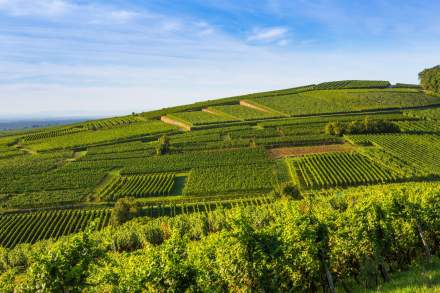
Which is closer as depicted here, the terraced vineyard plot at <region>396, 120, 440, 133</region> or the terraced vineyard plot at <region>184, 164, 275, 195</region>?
the terraced vineyard plot at <region>184, 164, 275, 195</region>

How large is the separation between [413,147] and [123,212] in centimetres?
8128

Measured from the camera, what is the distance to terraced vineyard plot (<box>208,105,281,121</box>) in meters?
140

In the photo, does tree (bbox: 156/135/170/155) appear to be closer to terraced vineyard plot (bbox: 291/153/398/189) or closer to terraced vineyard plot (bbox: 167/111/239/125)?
terraced vineyard plot (bbox: 167/111/239/125)

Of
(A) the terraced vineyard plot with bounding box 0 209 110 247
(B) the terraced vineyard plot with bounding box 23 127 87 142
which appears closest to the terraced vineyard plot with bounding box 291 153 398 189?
(A) the terraced vineyard plot with bounding box 0 209 110 247

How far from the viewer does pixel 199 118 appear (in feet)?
466

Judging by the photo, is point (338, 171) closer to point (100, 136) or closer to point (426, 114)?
point (426, 114)

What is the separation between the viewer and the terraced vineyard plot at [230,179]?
239ft

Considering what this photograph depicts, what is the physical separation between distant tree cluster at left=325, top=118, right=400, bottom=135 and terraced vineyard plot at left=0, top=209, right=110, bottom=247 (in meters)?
76.9

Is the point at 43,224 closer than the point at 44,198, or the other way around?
the point at 43,224

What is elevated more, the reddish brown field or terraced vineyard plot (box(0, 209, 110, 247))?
the reddish brown field

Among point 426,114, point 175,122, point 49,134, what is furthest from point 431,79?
point 49,134

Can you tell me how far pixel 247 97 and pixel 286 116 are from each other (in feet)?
149

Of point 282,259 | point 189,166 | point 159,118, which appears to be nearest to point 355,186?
point 189,166

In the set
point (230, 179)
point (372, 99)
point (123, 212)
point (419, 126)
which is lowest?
point (123, 212)
